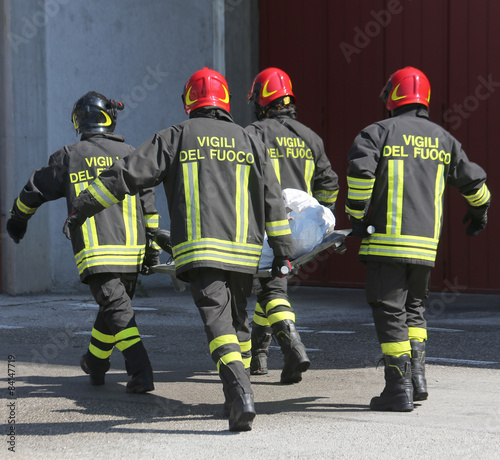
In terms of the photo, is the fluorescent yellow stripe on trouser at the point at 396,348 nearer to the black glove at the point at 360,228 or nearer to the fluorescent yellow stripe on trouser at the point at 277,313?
the black glove at the point at 360,228

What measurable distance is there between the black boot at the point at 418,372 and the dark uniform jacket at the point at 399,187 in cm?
53

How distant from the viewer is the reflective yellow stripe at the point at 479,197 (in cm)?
570

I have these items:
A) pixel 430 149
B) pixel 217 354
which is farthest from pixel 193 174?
pixel 430 149

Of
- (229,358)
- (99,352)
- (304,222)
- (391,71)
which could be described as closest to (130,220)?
(99,352)

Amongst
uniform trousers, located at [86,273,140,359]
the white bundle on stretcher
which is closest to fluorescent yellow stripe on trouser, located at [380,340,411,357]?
the white bundle on stretcher

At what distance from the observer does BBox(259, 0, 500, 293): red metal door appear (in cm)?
1212

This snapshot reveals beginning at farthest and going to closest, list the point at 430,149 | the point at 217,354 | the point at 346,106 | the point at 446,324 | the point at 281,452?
1. the point at 346,106
2. the point at 446,324
3. the point at 430,149
4. the point at 217,354
5. the point at 281,452

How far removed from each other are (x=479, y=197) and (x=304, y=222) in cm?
110

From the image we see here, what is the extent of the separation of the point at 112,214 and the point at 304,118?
26.4ft

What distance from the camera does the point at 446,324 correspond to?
937 cm

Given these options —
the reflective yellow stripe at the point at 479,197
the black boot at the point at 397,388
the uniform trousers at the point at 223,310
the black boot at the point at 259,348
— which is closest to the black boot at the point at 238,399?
the uniform trousers at the point at 223,310

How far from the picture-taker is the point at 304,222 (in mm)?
6070

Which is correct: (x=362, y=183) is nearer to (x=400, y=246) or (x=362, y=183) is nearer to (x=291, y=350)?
(x=400, y=246)

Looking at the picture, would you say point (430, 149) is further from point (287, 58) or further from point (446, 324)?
point (287, 58)
